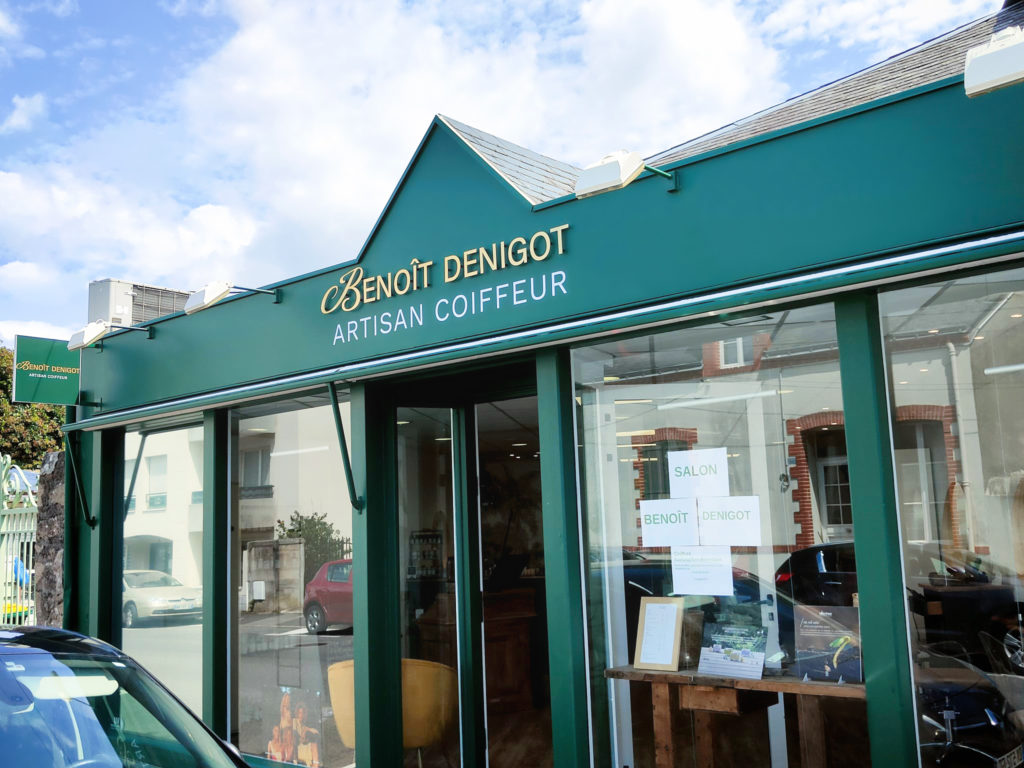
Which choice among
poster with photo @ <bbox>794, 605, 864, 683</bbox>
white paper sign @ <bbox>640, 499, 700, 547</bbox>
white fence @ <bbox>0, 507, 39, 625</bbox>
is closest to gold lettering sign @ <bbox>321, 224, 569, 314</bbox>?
white paper sign @ <bbox>640, 499, 700, 547</bbox>

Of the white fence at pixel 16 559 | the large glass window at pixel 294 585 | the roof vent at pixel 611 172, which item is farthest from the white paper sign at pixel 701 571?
the white fence at pixel 16 559

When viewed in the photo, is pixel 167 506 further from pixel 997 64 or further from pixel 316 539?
pixel 997 64

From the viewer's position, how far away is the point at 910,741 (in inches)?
145

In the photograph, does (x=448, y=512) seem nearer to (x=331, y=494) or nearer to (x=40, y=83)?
(x=331, y=494)

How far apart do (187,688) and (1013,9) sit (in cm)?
912

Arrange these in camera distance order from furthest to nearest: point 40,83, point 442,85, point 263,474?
point 40,83, point 442,85, point 263,474

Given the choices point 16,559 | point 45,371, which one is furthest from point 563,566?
point 16,559

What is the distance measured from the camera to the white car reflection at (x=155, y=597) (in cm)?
743

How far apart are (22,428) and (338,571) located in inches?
861

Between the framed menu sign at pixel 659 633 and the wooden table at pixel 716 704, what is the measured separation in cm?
6

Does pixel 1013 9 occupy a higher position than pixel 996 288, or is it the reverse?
pixel 1013 9

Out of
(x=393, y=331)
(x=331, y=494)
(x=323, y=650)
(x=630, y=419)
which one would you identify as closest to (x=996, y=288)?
(x=630, y=419)

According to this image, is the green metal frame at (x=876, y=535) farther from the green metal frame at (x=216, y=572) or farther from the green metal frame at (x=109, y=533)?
the green metal frame at (x=109, y=533)

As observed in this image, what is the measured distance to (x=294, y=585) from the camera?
21.8 feet
